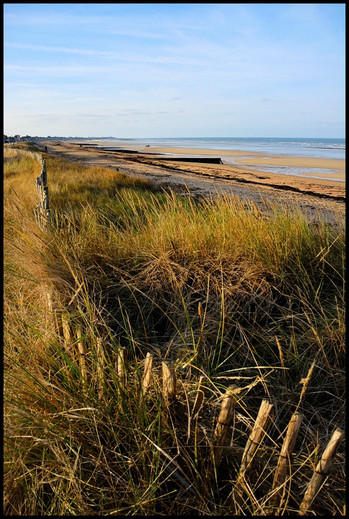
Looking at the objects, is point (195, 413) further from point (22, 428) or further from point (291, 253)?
point (291, 253)

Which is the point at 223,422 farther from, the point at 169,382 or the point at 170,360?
the point at 170,360

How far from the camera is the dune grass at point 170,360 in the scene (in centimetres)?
158

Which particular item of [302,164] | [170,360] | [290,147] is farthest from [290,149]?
[170,360]

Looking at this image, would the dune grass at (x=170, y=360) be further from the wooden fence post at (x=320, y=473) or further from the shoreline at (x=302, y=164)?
the shoreline at (x=302, y=164)

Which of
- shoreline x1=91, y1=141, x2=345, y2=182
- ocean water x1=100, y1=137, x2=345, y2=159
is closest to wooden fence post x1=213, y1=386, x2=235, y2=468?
shoreline x1=91, y1=141, x2=345, y2=182

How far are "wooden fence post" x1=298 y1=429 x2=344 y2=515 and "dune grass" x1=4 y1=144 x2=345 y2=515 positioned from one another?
3.0 inches

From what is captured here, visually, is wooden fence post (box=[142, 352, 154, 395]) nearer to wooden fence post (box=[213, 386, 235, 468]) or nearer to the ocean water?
wooden fence post (box=[213, 386, 235, 468])

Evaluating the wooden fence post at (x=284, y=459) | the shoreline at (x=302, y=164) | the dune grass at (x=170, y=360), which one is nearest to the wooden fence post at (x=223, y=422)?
the dune grass at (x=170, y=360)

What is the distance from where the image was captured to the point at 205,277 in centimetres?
302

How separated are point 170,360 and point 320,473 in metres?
1.07

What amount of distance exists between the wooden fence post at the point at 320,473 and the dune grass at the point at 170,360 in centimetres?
8

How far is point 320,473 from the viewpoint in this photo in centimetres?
140

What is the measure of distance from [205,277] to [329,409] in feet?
4.38

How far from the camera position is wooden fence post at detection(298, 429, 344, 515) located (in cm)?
132
